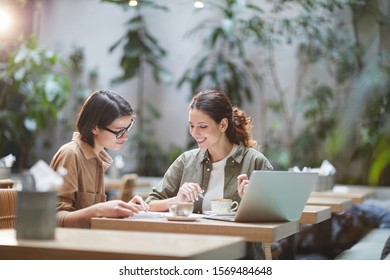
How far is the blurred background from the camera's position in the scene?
768 cm

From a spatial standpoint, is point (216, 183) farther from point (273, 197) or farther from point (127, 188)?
point (127, 188)

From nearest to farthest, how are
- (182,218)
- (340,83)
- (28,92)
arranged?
(182,218) < (340,83) < (28,92)

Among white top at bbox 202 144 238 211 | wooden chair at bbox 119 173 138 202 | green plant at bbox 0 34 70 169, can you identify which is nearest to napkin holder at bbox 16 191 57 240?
white top at bbox 202 144 238 211

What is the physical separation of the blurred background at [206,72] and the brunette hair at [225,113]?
386cm

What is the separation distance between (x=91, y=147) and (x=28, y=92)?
557 centimetres

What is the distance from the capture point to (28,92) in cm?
855

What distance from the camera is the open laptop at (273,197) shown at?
258 cm

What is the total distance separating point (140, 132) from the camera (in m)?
8.66

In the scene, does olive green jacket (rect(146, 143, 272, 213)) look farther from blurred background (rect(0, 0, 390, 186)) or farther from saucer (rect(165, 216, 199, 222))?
blurred background (rect(0, 0, 390, 186))

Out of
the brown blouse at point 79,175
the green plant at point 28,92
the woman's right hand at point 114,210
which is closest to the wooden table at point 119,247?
the woman's right hand at point 114,210

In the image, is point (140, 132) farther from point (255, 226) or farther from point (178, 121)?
point (255, 226)

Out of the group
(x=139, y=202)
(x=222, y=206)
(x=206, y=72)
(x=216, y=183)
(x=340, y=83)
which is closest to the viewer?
(x=222, y=206)

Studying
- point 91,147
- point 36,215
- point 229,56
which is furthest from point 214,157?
point 229,56
